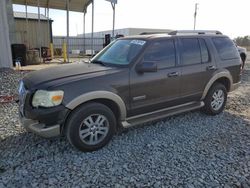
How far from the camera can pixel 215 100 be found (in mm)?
5203

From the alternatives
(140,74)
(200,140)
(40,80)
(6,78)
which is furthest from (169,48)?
(6,78)

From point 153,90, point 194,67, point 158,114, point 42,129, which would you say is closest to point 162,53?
point 153,90

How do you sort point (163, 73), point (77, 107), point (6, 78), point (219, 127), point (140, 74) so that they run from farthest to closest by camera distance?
point (6, 78), point (219, 127), point (163, 73), point (140, 74), point (77, 107)

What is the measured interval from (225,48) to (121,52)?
98.8 inches

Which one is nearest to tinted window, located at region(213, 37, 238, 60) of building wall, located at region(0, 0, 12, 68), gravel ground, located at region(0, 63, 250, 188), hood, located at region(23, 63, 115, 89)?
gravel ground, located at region(0, 63, 250, 188)

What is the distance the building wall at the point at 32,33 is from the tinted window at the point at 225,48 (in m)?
18.1

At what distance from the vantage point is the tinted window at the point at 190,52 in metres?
4.53

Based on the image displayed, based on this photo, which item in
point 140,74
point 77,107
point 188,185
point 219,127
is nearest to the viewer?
point 188,185

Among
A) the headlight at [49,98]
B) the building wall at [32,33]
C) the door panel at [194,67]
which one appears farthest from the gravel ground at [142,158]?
the building wall at [32,33]

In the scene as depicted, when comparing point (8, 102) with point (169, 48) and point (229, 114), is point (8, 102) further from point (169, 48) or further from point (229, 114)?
point (229, 114)

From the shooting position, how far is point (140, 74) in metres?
3.88

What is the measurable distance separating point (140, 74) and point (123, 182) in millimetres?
1756

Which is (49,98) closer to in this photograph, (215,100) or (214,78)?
(214,78)

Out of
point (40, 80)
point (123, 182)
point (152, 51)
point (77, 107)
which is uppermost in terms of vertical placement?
point (152, 51)
